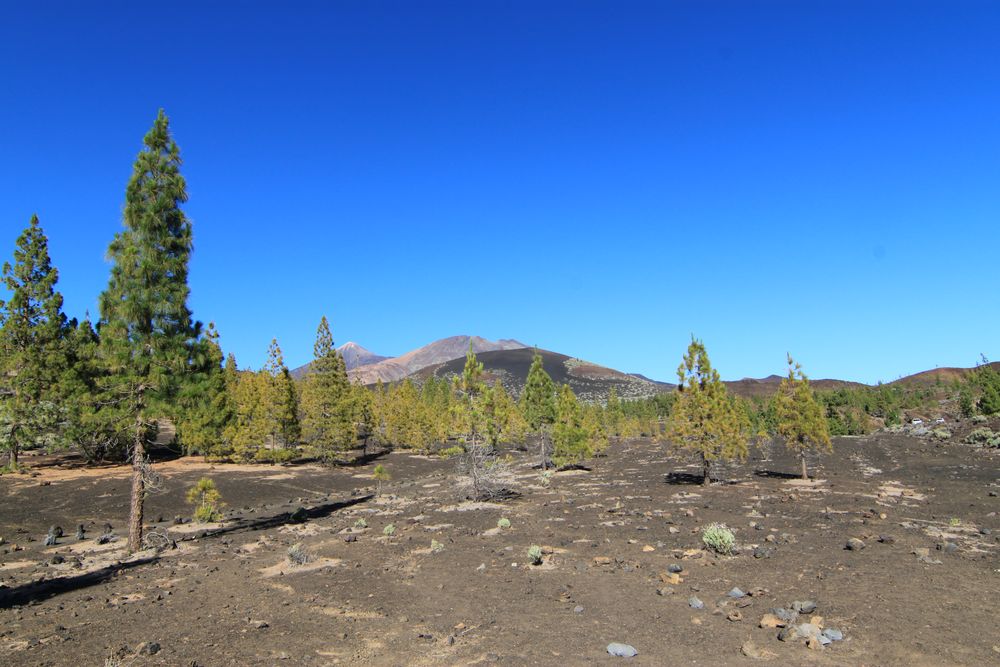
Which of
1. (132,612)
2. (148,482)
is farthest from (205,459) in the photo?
(132,612)

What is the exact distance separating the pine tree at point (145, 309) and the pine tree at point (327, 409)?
31.7 meters

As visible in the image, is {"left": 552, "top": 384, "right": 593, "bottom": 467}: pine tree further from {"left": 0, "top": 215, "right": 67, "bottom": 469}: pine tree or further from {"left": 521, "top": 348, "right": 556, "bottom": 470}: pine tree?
{"left": 0, "top": 215, "right": 67, "bottom": 469}: pine tree

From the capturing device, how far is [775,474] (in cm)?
3756

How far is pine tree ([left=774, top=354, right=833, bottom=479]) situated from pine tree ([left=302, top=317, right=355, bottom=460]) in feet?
116

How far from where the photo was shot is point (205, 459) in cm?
4966

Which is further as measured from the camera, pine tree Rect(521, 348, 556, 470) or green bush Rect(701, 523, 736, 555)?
pine tree Rect(521, 348, 556, 470)

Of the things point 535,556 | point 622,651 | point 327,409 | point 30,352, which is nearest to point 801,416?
point 535,556

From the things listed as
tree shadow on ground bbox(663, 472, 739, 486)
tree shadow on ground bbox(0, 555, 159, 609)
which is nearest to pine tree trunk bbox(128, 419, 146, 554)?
tree shadow on ground bbox(0, 555, 159, 609)

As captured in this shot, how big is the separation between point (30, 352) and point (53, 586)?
33.5 m

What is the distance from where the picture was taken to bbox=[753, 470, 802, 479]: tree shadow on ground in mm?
35844

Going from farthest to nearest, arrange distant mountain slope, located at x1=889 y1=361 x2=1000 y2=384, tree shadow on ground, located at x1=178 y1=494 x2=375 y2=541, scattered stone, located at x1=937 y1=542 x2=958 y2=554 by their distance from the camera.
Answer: distant mountain slope, located at x1=889 y1=361 x2=1000 y2=384, tree shadow on ground, located at x1=178 y1=494 x2=375 y2=541, scattered stone, located at x1=937 y1=542 x2=958 y2=554

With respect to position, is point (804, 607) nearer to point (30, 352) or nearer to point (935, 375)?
point (30, 352)

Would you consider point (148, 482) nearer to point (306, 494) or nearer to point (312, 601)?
point (312, 601)

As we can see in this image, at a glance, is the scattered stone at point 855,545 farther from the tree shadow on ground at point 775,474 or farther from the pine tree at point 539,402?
the pine tree at point 539,402
